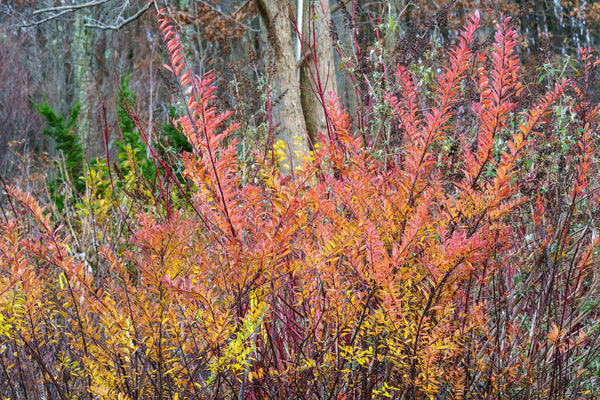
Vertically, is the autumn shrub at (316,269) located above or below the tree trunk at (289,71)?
below

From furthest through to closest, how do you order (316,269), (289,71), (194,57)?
1. (194,57)
2. (289,71)
3. (316,269)

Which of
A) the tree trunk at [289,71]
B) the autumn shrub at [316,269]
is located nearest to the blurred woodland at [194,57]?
the tree trunk at [289,71]

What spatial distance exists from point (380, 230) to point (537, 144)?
119cm

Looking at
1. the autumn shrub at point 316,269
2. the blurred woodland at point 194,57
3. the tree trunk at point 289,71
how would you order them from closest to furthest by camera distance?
the autumn shrub at point 316,269 → the blurred woodland at point 194,57 → the tree trunk at point 289,71

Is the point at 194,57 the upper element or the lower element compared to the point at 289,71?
upper

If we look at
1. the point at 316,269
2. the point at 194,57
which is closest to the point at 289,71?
the point at 316,269

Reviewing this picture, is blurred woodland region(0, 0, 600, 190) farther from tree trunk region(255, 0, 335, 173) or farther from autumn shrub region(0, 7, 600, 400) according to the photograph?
autumn shrub region(0, 7, 600, 400)

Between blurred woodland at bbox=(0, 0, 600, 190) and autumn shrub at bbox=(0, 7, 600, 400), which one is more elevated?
blurred woodland at bbox=(0, 0, 600, 190)

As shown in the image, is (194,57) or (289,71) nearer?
(289,71)

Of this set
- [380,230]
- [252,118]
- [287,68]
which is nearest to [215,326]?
[380,230]

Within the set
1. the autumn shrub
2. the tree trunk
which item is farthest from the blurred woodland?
the autumn shrub

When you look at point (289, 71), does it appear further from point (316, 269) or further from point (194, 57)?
point (194, 57)

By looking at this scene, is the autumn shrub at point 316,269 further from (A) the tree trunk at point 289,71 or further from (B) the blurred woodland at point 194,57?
(A) the tree trunk at point 289,71

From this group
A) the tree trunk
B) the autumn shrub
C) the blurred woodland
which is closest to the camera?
the autumn shrub
